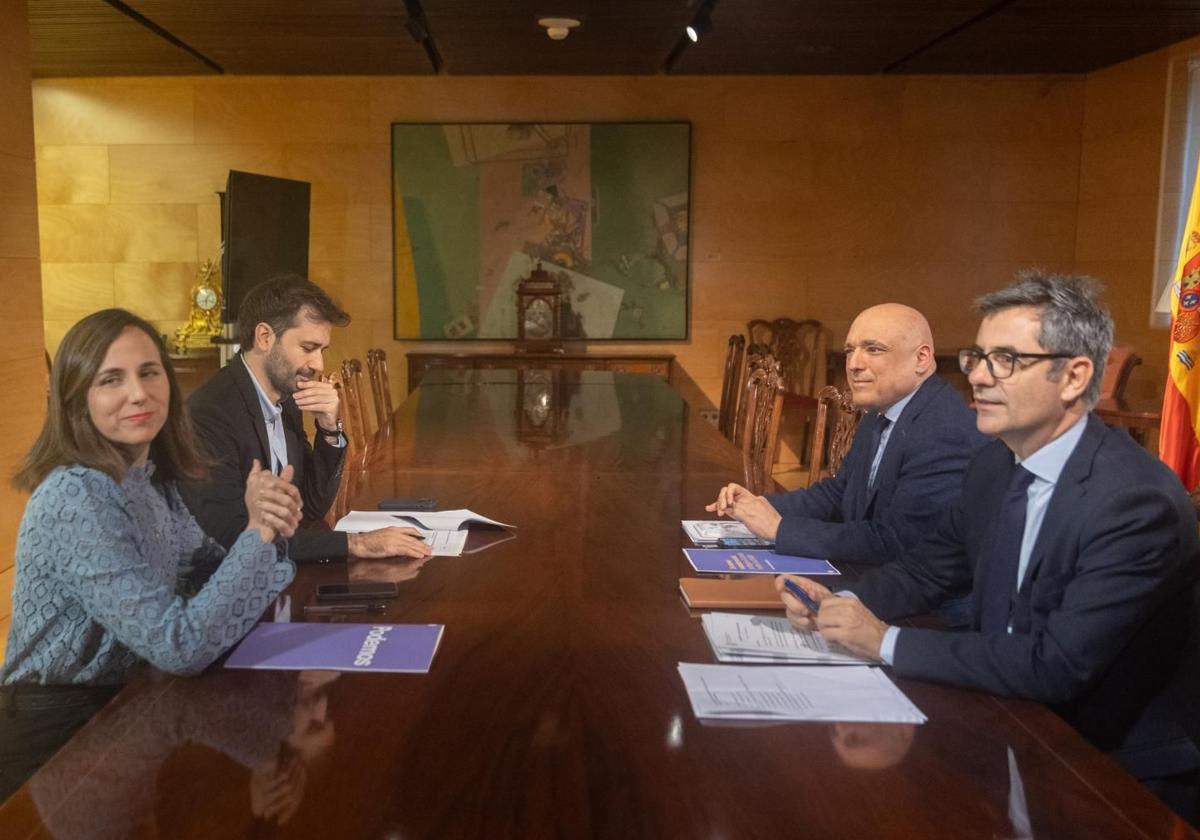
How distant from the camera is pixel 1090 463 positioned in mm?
1797

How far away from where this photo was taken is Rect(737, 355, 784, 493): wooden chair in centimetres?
345

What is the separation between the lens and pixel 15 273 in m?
4.48

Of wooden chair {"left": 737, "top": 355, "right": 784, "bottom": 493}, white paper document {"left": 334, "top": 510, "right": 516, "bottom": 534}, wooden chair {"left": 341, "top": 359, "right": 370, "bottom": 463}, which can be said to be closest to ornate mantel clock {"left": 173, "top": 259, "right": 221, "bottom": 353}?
wooden chair {"left": 341, "top": 359, "right": 370, "bottom": 463}

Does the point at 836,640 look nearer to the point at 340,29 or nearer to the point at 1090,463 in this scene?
the point at 1090,463

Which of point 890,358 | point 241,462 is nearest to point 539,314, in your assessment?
point 241,462

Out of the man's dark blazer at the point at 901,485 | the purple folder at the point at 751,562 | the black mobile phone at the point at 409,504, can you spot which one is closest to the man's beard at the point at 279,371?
the black mobile phone at the point at 409,504

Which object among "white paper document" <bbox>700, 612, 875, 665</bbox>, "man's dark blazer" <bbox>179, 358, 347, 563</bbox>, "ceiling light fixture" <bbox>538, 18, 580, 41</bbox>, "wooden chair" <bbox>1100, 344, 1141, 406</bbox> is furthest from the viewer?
"wooden chair" <bbox>1100, 344, 1141, 406</bbox>

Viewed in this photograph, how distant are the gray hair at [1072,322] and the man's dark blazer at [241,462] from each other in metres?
1.46

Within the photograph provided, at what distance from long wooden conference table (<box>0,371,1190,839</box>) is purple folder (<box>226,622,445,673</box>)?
0.04 m

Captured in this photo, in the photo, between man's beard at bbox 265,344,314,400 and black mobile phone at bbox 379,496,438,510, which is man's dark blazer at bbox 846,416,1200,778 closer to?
black mobile phone at bbox 379,496,438,510

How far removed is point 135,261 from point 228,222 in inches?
66.3

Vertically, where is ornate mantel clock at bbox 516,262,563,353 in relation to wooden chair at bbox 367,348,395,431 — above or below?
above

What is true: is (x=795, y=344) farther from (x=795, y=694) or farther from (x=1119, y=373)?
(x=795, y=694)

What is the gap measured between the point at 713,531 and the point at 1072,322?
98 centimetres
